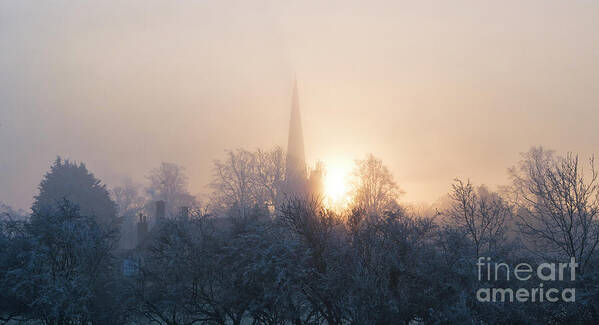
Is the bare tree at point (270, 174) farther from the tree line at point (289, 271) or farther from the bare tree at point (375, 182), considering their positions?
the tree line at point (289, 271)

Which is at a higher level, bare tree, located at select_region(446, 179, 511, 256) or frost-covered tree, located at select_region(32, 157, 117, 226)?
frost-covered tree, located at select_region(32, 157, 117, 226)

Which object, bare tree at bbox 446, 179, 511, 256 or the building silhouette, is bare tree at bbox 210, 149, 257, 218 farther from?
bare tree at bbox 446, 179, 511, 256

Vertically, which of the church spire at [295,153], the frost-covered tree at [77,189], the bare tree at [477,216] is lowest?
the bare tree at [477,216]

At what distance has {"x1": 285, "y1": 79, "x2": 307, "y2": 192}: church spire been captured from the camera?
6900 centimetres

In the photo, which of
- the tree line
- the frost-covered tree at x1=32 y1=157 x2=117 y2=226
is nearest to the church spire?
the frost-covered tree at x1=32 y1=157 x2=117 y2=226

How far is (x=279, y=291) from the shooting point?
21.8 metres

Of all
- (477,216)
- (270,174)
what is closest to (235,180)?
(270,174)

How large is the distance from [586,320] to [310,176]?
49.0m

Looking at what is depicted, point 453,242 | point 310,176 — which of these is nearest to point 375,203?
point 310,176

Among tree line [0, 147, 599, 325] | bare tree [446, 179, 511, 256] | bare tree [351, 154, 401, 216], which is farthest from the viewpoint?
bare tree [351, 154, 401, 216]

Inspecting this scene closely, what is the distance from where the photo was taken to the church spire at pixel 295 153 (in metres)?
69.0

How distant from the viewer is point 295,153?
79625mm

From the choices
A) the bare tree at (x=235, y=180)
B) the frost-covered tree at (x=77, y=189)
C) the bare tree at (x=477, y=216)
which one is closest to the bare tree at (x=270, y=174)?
the bare tree at (x=235, y=180)

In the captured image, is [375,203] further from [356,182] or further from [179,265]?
[179,265]
